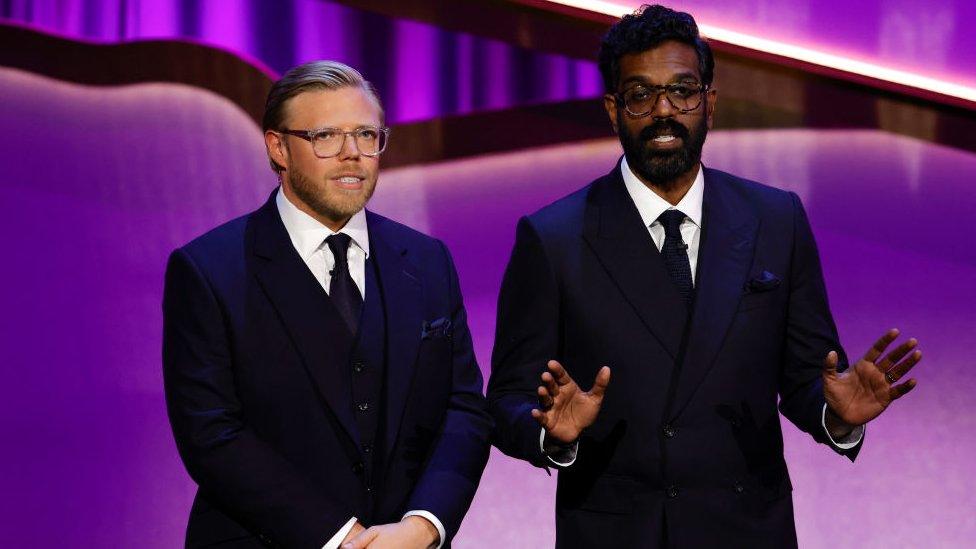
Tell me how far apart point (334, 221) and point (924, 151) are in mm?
2156

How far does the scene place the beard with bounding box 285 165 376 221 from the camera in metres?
2.50

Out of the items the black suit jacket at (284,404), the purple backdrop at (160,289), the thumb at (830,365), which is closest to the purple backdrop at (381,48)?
the purple backdrop at (160,289)

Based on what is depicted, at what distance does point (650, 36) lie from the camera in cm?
265

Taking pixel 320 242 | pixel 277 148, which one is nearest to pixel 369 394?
pixel 320 242

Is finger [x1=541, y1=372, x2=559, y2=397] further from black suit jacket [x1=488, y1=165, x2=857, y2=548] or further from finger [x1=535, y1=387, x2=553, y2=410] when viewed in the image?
black suit jacket [x1=488, y1=165, x2=857, y2=548]

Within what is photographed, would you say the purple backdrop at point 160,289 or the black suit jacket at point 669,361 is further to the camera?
the purple backdrop at point 160,289

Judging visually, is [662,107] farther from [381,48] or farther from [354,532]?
[381,48]

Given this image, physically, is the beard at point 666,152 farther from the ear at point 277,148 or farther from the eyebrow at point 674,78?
the ear at point 277,148

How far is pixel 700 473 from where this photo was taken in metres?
2.46

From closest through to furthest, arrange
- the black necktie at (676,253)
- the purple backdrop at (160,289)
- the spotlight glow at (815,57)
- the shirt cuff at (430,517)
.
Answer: the shirt cuff at (430,517)
the black necktie at (676,253)
the spotlight glow at (815,57)
the purple backdrop at (160,289)

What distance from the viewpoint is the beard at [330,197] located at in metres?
2.50

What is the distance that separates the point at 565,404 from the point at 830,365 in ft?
1.73

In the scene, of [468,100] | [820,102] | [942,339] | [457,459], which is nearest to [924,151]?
[820,102]

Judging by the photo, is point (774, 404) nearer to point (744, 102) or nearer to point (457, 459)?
point (457, 459)
